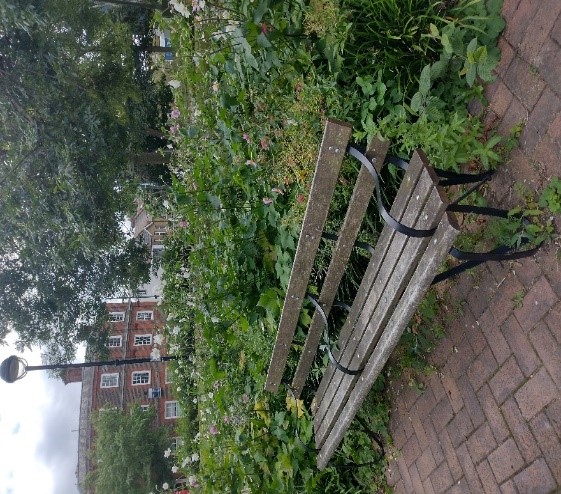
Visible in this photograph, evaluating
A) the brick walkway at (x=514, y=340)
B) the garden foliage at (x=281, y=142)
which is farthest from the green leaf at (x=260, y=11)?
the brick walkway at (x=514, y=340)

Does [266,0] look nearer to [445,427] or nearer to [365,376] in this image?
[365,376]

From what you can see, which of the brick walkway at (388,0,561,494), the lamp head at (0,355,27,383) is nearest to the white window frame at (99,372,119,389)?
the lamp head at (0,355,27,383)

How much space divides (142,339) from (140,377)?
7.14 ft

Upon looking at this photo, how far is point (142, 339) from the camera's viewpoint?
29484 mm

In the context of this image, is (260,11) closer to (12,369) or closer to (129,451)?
(12,369)

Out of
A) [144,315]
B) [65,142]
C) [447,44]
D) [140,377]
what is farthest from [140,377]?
[447,44]

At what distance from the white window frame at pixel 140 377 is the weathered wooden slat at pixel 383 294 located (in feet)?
89.9

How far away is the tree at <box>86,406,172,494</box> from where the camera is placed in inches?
Answer: 1005

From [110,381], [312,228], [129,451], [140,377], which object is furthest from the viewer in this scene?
[140,377]

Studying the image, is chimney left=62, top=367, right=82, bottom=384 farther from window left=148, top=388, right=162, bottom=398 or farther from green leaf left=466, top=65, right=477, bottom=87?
green leaf left=466, top=65, right=477, bottom=87

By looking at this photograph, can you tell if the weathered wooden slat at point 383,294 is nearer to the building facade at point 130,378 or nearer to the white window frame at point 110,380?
the building facade at point 130,378

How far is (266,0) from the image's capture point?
2.88 meters

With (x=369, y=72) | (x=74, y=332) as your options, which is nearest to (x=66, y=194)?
(x=74, y=332)

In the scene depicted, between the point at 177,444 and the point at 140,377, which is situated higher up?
the point at 140,377
